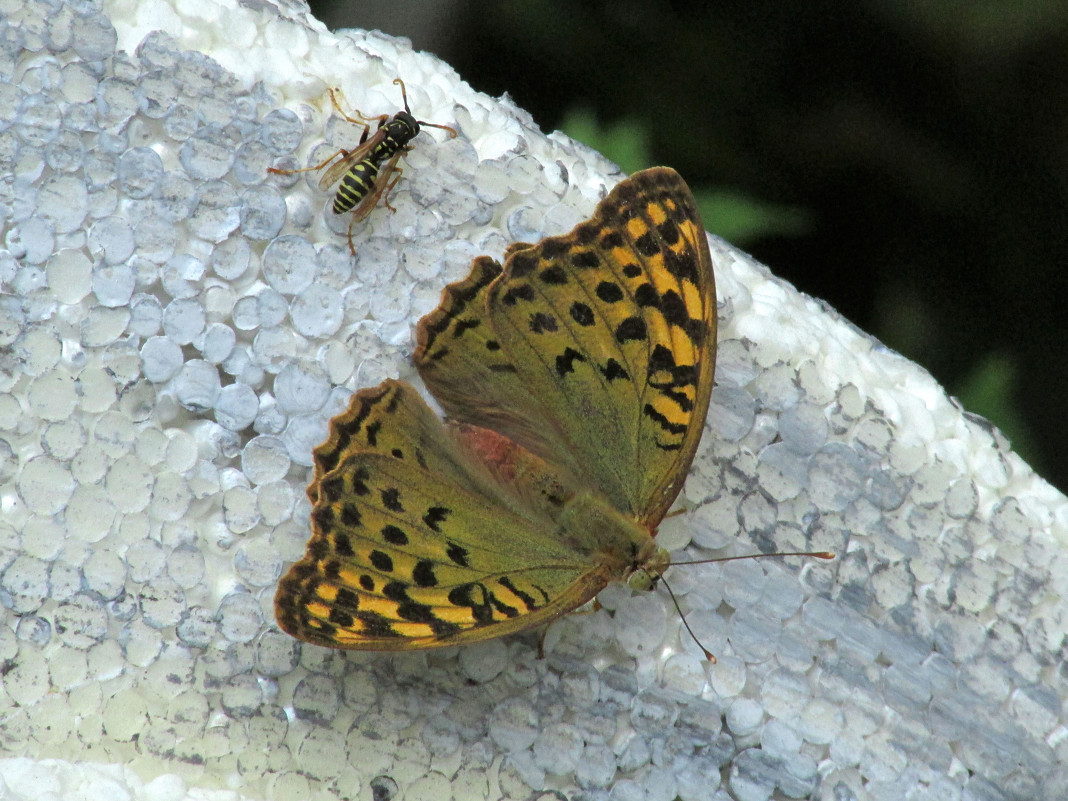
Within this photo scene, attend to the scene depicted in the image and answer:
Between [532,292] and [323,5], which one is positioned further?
[323,5]

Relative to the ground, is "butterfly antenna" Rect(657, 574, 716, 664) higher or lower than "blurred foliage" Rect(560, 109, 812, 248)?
lower

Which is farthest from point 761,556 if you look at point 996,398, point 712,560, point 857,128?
point 857,128

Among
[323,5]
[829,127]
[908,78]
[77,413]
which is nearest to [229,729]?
[77,413]

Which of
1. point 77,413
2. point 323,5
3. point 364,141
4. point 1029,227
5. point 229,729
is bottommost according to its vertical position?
point 229,729

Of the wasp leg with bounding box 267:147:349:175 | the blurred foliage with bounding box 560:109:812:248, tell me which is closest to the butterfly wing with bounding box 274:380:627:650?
the wasp leg with bounding box 267:147:349:175

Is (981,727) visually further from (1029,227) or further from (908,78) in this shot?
(908,78)

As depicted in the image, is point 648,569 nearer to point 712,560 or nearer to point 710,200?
point 712,560

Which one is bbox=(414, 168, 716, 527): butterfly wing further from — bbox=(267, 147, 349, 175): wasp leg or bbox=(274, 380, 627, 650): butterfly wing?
bbox=(267, 147, 349, 175): wasp leg
